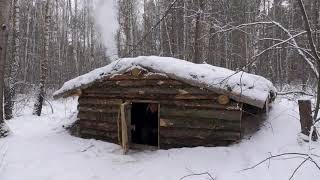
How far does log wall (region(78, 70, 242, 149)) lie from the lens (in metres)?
8.76

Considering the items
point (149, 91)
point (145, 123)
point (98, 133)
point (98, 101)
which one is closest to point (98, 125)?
point (98, 133)

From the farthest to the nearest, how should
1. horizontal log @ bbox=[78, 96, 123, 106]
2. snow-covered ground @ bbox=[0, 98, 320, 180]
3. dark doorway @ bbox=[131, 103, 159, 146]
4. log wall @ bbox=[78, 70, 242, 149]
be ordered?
1. dark doorway @ bbox=[131, 103, 159, 146]
2. horizontal log @ bbox=[78, 96, 123, 106]
3. log wall @ bbox=[78, 70, 242, 149]
4. snow-covered ground @ bbox=[0, 98, 320, 180]

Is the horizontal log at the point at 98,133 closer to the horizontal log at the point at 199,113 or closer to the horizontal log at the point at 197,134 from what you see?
the horizontal log at the point at 197,134

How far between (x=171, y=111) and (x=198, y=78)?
3.66 ft

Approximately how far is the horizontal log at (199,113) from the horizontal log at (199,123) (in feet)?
0.25

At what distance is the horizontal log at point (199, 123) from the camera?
28.3 ft

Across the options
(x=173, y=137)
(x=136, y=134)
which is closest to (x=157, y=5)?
(x=136, y=134)

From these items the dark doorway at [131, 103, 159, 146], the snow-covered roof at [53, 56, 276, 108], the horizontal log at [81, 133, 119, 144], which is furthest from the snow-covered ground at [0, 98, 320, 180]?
the dark doorway at [131, 103, 159, 146]

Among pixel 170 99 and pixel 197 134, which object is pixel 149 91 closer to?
pixel 170 99

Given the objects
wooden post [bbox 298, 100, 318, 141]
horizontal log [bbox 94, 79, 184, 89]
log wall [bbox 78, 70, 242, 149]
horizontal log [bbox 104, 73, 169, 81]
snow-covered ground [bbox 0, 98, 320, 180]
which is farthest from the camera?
horizontal log [bbox 104, 73, 169, 81]

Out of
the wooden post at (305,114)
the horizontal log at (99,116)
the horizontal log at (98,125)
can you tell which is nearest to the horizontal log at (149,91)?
the horizontal log at (99,116)

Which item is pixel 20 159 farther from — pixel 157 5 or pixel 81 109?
pixel 157 5

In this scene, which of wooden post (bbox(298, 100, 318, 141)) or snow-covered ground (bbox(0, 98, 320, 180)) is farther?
wooden post (bbox(298, 100, 318, 141))

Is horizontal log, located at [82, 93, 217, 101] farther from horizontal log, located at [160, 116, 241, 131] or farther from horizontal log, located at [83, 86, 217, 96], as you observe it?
horizontal log, located at [160, 116, 241, 131]
